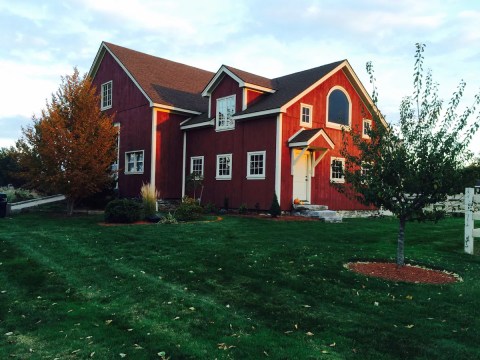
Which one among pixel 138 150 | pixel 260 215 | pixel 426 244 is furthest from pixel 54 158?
pixel 426 244

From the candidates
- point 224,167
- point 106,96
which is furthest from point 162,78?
point 224,167

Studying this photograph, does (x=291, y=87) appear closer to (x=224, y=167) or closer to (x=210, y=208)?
(x=224, y=167)

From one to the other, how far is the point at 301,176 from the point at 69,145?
9498 millimetres

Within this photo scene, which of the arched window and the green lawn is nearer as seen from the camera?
the green lawn

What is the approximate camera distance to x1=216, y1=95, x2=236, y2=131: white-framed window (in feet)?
61.0

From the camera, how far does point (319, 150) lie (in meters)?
17.8

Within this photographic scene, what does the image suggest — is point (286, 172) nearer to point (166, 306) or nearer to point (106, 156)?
point (106, 156)

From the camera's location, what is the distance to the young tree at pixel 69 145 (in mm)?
14984

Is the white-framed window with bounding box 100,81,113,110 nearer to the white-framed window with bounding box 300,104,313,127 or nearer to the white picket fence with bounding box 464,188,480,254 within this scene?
the white-framed window with bounding box 300,104,313,127

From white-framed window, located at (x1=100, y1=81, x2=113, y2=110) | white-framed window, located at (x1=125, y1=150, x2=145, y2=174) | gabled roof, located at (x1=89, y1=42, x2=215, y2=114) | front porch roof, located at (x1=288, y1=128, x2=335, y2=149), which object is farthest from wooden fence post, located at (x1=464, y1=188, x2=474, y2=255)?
white-framed window, located at (x1=100, y1=81, x2=113, y2=110)

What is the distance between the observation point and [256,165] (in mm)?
17469

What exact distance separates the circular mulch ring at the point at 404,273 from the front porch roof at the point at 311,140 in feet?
28.9

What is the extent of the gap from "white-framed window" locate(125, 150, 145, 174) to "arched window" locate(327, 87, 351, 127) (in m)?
9.59

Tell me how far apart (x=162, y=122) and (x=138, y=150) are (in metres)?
2.08
